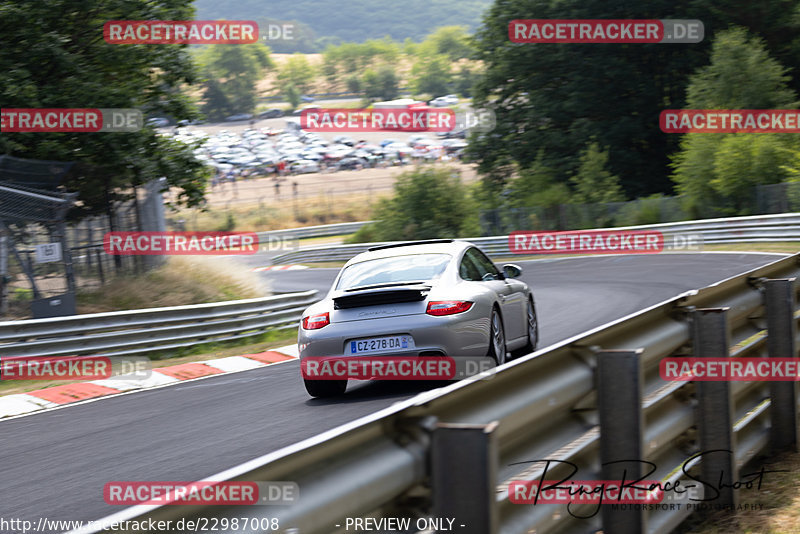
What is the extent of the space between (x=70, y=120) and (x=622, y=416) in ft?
51.4

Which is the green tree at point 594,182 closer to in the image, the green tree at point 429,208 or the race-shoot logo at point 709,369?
the green tree at point 429,208

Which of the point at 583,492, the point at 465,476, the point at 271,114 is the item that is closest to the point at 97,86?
the point at 583,492

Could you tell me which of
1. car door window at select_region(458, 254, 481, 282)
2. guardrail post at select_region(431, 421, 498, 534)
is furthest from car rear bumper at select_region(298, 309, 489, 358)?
guardrail post at select_region(431, 421, 498, 534)

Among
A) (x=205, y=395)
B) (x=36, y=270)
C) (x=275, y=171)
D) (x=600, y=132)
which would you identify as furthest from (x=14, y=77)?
(x=275, y=171)

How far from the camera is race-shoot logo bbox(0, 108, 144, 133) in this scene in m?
16.5

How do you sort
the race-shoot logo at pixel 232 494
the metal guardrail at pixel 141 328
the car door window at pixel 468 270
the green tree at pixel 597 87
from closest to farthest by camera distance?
the race-shoot logo at pixel 232 494 → the car door window at pixel 468 270 → the metal guardrail at pixel 141 328 → the green tree at pixel 597 87

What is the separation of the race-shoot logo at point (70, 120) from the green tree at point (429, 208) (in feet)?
81.8

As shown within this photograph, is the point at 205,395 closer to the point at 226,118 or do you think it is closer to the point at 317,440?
the point at 317,440

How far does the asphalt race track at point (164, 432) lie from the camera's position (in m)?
6.21

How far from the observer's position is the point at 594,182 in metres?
40.4

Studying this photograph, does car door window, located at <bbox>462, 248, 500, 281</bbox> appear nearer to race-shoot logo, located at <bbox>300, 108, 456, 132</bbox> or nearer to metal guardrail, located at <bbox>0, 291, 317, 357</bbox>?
metal guardrail, located at <bbox>0, 291, 317, 357</bbox>

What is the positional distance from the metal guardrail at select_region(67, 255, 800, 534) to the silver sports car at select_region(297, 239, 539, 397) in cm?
313

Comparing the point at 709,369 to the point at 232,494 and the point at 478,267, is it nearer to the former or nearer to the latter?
the point at 232,494

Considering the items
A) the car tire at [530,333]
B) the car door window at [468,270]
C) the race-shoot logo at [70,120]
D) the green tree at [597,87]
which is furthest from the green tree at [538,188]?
the car door window at [468,270]
